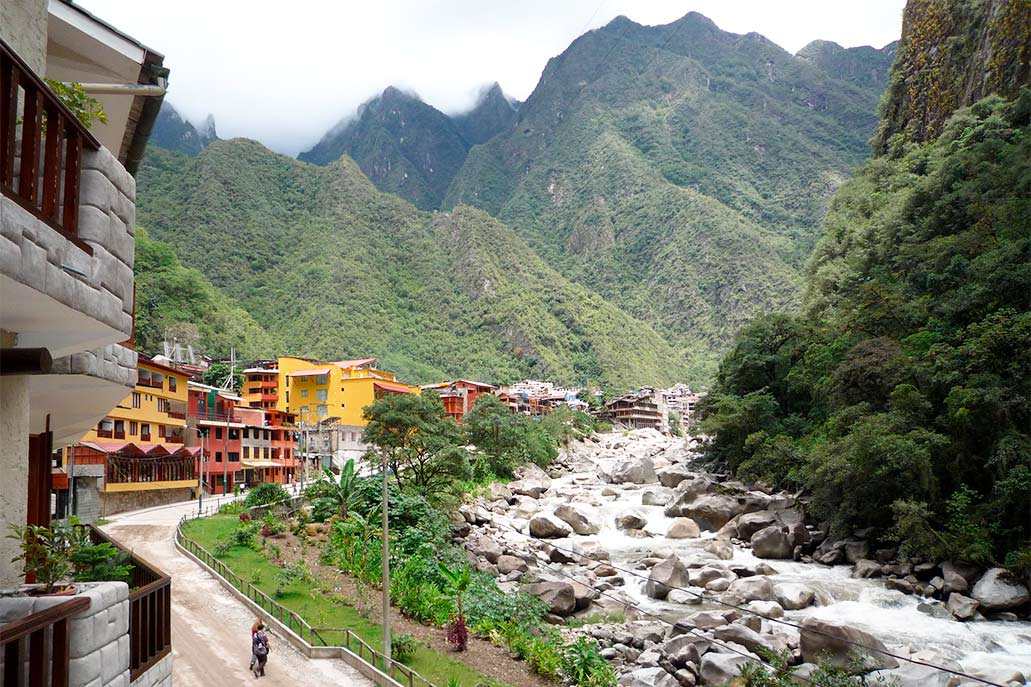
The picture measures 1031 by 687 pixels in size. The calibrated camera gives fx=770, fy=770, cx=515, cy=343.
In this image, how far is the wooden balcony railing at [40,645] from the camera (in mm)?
4191

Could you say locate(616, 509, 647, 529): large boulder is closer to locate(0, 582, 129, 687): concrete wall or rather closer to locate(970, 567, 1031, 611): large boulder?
locate(970, 567, 1031, 611): large boulder

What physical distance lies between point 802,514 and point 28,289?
129 ft

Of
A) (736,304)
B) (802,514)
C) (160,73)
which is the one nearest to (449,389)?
(802,514)

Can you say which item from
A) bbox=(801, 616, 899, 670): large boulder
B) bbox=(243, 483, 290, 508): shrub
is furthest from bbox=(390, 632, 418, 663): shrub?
bbox=(243, 483, 290, 508): shrub

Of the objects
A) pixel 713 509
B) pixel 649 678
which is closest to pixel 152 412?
pixel 713 509

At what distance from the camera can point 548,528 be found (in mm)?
41281

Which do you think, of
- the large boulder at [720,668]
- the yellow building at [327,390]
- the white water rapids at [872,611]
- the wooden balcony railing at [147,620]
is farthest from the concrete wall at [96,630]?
the yellow building at [327,390]

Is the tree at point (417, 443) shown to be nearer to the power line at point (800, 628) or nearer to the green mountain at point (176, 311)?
the power line at point (800, 628)

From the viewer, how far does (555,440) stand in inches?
3406

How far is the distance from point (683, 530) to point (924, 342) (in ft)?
48.7

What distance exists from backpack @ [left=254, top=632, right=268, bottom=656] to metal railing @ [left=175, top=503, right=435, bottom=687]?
7.47ft

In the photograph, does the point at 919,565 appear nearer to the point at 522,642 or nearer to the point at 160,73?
the point at 522,642

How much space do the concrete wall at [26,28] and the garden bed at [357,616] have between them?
15860 mm

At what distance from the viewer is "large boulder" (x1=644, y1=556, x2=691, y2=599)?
28.6 metres
